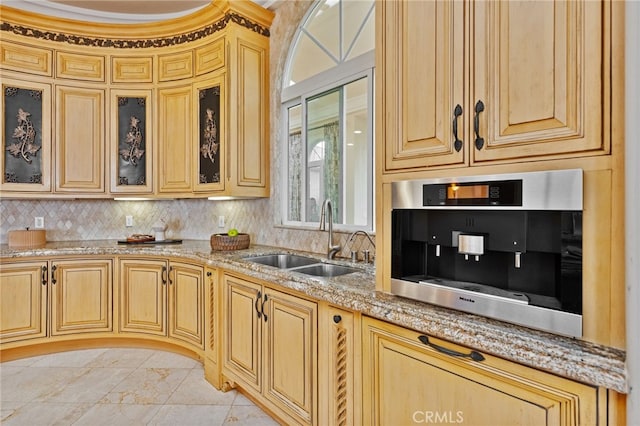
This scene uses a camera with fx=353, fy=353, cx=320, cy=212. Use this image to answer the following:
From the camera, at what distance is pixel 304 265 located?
2.49 meters

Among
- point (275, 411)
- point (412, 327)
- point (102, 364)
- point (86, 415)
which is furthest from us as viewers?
point (102, 364)

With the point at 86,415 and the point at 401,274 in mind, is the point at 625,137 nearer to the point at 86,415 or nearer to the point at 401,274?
the point at 401,274

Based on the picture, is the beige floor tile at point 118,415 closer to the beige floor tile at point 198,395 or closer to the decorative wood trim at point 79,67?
the beige floor tile at point 198,395

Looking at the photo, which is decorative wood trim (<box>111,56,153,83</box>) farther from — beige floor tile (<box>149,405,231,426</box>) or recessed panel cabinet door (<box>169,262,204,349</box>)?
beige floor tile (<box>149,405,231,426</box>)

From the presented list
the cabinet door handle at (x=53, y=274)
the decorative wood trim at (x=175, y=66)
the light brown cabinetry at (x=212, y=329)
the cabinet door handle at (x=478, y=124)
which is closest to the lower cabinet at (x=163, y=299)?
the light brown cabinetry at (x=212, y=329)

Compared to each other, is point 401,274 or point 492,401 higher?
point 401,274

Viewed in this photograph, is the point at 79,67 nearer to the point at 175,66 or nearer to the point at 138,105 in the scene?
the point at 138,105

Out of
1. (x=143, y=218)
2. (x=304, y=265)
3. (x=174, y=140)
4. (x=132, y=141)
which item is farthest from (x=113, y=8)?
(x=304, y=265)

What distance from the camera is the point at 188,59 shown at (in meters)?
3.24

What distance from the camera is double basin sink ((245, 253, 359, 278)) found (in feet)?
7.26

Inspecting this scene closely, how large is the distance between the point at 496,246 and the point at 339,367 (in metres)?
0.86

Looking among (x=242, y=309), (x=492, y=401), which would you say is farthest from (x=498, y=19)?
(x=242, y=309)

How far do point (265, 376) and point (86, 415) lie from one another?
1161 mm
